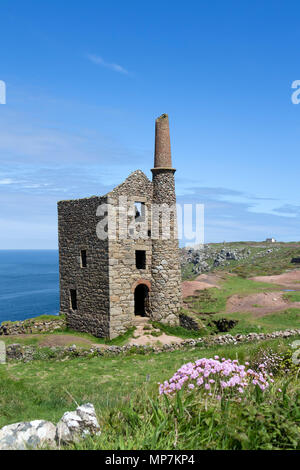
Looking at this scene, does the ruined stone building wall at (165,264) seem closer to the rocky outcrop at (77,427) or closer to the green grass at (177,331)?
the green grass at (177,331)

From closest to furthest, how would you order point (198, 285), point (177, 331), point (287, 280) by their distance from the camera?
point (177, 331)
point (198, 285)
point (287, 280)

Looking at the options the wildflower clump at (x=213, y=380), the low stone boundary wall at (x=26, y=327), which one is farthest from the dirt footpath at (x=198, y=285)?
the wildflower clump at (x=213, y=380)

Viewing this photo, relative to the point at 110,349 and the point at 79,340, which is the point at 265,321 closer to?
the point at 110,349

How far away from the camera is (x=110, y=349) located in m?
18.3

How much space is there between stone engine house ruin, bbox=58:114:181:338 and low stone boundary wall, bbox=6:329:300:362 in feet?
10.3

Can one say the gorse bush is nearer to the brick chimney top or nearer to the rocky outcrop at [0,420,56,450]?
the rocky outcrop at [0,420,56,450]

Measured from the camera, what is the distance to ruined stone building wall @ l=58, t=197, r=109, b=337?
21734 millimetres

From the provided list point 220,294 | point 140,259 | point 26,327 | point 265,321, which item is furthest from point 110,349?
point 220,294

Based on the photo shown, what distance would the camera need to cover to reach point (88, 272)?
74.7 feet

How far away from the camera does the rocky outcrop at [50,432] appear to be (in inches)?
227

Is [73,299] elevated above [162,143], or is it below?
below

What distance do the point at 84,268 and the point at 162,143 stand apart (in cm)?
928

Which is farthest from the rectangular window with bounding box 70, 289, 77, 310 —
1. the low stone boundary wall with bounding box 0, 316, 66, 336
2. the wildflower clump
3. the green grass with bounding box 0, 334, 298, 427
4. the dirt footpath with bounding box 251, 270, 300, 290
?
the wildflower clump
